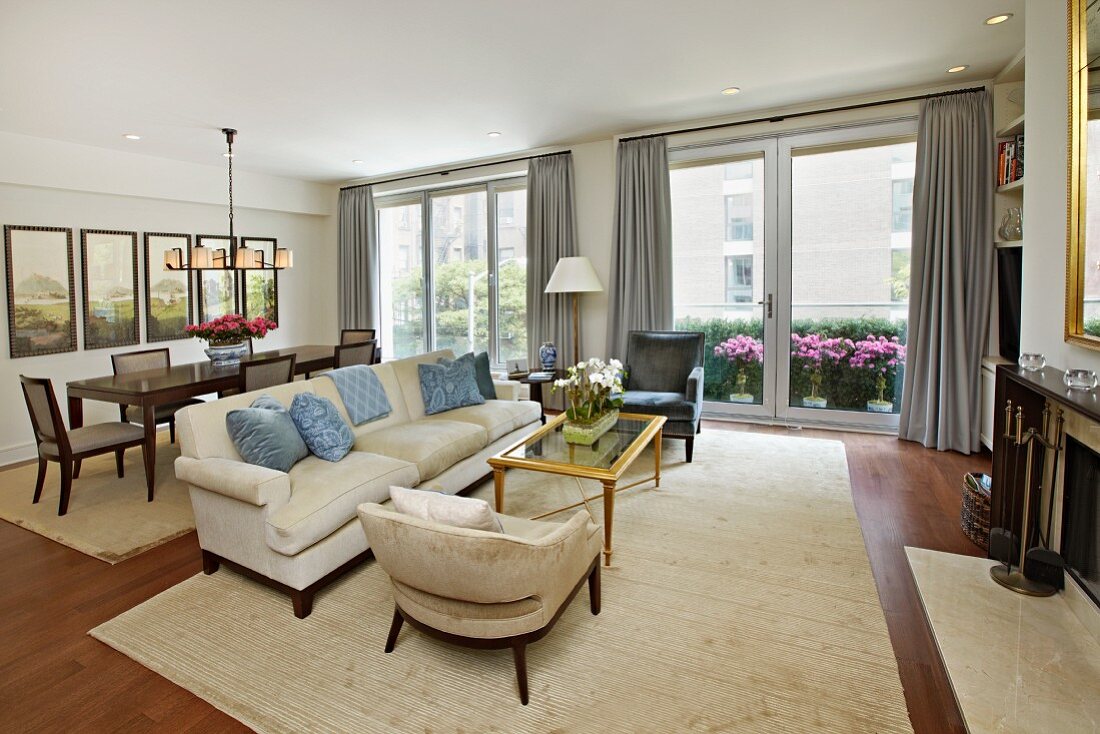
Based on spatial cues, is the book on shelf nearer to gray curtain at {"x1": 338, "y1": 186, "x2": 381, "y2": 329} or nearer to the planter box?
the planter box

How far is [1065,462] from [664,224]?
3.67m

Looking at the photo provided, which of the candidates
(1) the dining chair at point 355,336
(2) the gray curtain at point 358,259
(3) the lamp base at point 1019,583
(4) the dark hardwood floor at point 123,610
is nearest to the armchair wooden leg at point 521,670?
(4) the dark hardwood floor at point 123,610

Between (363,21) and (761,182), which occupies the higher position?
(363,21)

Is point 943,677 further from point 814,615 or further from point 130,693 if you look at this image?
point 130,693

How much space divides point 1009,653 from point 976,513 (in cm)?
106

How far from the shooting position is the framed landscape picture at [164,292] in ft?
19.5

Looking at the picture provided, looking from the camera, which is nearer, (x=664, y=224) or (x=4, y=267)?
(x=4, y=267)

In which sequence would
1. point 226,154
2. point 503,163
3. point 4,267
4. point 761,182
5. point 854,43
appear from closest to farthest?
point 854,43
point 4,267
point 761,182
point 226,154
point 503,163

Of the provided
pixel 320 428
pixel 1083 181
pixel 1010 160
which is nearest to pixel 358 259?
pixel 320 428

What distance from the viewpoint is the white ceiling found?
312 centimetres

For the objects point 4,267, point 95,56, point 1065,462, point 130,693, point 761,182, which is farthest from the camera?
point 761,182

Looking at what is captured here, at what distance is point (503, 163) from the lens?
638 centimetres

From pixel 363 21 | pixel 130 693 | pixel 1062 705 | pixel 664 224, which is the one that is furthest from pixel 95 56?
pixel 1062 705

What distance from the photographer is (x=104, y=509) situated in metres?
3.60
